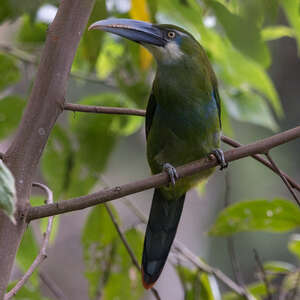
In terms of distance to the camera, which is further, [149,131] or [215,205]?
[215,205]

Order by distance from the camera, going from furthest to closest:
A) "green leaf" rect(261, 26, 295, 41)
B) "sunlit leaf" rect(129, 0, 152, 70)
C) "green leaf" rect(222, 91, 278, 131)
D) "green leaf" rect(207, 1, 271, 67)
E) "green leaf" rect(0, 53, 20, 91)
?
"green leaf" rect(261, 26, 295, 41)
"green leaf" rect(222, 91, 278, 131)
"green leaf" rect(0, 53, 20, 91)
"sunlit leaf" rect(129, 0, 152, 70)
"green leaf" rect(207, 1, 271, 67)

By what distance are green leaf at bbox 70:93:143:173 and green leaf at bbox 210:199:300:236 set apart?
0.64m

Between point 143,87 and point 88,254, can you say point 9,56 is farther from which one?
point 88,254

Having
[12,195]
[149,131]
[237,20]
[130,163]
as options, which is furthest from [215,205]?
[12,195]

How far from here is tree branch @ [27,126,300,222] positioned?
5.28ft

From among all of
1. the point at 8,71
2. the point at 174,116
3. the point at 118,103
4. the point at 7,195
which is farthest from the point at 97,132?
the point at 7,195

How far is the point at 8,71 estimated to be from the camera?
258 cm

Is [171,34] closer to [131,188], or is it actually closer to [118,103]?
[118,103]

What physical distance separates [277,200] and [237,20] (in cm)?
80

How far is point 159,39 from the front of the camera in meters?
2.62

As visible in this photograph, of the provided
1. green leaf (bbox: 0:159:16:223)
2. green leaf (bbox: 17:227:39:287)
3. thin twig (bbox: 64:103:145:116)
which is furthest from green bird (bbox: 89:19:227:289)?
green leaf (bbox: 0:159:16:223)

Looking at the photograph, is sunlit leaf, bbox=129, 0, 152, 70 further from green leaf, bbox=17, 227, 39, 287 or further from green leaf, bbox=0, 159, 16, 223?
green leaf, bbox=0, 159, 16, 223

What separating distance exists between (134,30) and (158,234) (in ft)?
2.94

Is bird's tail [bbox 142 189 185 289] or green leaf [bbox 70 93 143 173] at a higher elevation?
green leaf [bbox 70 93 143 173]
